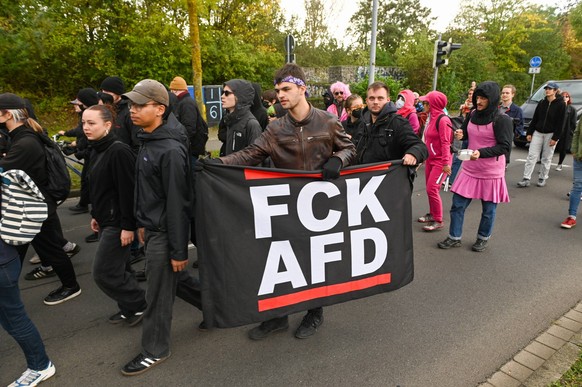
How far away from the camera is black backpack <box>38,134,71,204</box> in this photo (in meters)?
3.28

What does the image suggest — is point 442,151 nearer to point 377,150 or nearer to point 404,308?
point 377,150

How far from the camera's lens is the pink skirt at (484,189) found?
4660 mm

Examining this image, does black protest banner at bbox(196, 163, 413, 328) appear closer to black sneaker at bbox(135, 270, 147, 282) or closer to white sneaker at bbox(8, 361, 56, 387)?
white sneaker at bbox(8, 361, 56, 387)

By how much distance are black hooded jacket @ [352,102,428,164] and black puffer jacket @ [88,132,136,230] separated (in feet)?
7.29

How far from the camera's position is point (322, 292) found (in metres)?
2.86

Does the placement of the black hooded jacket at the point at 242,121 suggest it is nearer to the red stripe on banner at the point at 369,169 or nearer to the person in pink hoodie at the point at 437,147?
the red stripe on banner at the point at 369,169

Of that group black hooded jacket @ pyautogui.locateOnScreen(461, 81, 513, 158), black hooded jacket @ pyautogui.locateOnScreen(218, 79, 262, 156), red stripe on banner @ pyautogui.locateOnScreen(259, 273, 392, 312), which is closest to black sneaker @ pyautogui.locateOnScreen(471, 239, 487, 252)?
black hooded jacket @ pyautogui.locateOnScreen(461, 81, 513, 158)

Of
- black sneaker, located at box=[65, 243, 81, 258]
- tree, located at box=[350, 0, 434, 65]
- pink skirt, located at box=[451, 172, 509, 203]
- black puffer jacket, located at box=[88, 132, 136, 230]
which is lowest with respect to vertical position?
black sneaker, located at box=[65, 243, 81, 258]

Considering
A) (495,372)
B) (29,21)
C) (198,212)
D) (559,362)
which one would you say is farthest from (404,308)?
(29,21)

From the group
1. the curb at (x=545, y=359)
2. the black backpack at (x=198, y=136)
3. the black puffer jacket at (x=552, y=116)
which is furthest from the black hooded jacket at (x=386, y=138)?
the black puffer jacket at (x=552, y=116)

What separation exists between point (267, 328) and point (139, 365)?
0.98 metres

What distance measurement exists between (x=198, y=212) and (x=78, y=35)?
15657 mm

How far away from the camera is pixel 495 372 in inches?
108

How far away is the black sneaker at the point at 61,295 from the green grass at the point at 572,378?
4048mm
